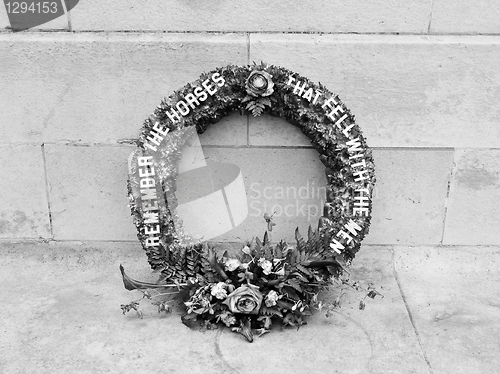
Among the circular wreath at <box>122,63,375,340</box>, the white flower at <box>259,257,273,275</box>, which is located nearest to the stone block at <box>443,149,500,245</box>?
the circular wreath at <box>122,63,375,340</box>

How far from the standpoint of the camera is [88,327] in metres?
4.07

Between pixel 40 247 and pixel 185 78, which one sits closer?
pixel 185 78

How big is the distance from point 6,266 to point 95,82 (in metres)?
1.83

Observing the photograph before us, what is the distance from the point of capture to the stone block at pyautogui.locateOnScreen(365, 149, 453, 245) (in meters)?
4.75

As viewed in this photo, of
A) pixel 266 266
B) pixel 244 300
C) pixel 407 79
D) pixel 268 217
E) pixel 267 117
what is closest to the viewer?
pixel 244 300

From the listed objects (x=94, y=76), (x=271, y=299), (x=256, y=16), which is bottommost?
(x=271, y=299)

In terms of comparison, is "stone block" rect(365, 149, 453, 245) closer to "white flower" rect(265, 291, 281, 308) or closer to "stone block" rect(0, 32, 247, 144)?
"white flower" rect(265, 291, 281, 308)

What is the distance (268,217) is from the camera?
4.24m

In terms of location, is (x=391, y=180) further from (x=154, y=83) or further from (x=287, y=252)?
(x=154, y=83)

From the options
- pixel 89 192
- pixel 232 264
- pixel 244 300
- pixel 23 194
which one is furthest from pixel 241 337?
pixel 23 194

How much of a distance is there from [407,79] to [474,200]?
126 cm

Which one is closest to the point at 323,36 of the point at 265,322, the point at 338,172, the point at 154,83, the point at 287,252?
the point at 338,172

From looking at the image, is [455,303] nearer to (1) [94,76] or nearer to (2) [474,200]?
(2) [474,200]

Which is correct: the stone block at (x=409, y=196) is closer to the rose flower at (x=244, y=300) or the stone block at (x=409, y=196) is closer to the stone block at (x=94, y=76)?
the rose flower at (x=244, y=300)
